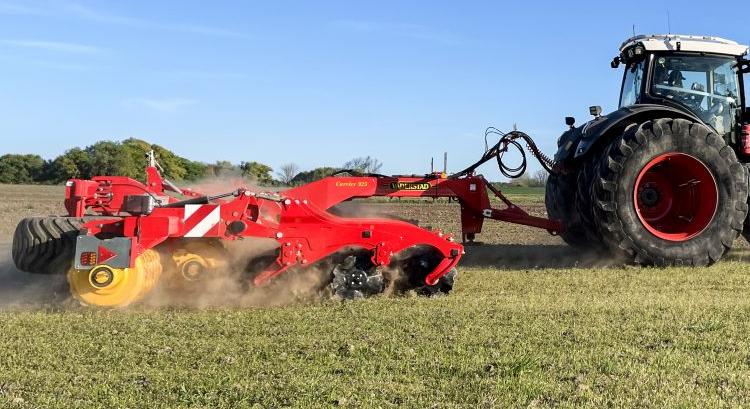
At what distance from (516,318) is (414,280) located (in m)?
1.40

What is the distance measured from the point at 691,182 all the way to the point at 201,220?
568 centimetres

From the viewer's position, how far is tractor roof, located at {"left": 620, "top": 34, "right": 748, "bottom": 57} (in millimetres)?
8172

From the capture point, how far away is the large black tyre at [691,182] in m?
7.40

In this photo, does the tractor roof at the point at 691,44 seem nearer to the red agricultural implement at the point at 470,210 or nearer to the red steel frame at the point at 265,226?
the red agricultural implement at the point at 470,210

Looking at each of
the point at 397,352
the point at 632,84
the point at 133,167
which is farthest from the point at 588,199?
the point at 133,167

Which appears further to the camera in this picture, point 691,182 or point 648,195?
point 648,195

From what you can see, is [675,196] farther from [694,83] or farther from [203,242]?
[203,242]

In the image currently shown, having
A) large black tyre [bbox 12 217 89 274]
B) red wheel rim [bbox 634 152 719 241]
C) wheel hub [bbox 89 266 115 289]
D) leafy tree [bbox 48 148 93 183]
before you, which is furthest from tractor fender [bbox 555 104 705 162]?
leafy tree [bbox 48 148 93 183]

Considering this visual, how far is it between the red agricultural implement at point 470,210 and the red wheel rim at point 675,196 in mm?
17

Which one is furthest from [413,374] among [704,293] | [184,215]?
[704,293]

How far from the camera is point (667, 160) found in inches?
305

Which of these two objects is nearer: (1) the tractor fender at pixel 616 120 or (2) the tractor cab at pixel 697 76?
(1) the tractor fender at pixel 616 120

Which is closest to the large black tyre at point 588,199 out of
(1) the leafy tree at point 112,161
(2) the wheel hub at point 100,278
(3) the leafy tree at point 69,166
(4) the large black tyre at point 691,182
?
(4) the large black tyre at point 691,182

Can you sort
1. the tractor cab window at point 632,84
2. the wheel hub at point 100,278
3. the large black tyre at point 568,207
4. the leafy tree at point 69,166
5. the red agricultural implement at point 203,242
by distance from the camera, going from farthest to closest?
the leafy tree at point 69,166 < the large black tyre at point 568,207 < the tractor cab window at point 632,84 < the red agricultural implement at point 203,242 < the wheel hub at point 100,278
